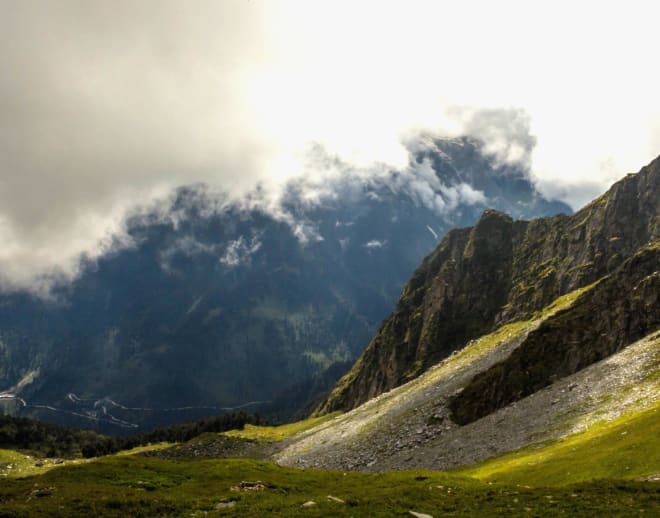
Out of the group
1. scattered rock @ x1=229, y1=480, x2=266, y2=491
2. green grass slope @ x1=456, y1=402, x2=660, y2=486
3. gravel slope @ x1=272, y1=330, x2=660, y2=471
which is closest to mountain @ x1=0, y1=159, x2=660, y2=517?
scattered rock @ x1=229, y1=480, x2=266, y2=491

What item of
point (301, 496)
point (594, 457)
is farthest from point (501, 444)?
point (301, 496)

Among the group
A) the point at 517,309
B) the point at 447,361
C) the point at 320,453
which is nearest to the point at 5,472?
the point at 320,453

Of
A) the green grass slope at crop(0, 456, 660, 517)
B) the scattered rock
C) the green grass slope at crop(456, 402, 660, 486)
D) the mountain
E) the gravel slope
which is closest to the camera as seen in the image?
the green grass slope at crop(0, 456, 660, 517)

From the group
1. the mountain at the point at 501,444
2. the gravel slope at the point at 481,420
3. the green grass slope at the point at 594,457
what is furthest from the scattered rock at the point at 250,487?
the gravel slope at the point at 481,420

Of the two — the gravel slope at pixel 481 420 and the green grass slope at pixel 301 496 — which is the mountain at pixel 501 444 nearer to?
the green grass slope at pixel 301 496

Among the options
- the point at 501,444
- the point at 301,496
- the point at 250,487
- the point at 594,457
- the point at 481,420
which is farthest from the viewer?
the point at 481,420

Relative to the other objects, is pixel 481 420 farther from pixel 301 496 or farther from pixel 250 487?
pixel 301 496

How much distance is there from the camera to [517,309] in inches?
7421

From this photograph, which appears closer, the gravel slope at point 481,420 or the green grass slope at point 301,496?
the green grass slope at point 301,496

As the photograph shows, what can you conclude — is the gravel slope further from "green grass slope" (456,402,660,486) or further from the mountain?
"green grass slope" (456,402,660,486)

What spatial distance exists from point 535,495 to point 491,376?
8472cm

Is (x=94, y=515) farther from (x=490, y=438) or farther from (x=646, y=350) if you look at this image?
(x=646, y=350)

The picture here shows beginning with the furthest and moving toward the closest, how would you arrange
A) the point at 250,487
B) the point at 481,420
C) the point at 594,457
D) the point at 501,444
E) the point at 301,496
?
the point at 481,420 < the point at 501,444 < the point at 594,457 < the point at 250,487 < the point at 301,496

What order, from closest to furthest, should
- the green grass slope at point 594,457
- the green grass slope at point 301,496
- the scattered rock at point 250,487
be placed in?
1. the green grass slope at point 301,496
2. the green grass slope at point 594,457
3. the scattered rock at point 250,487
